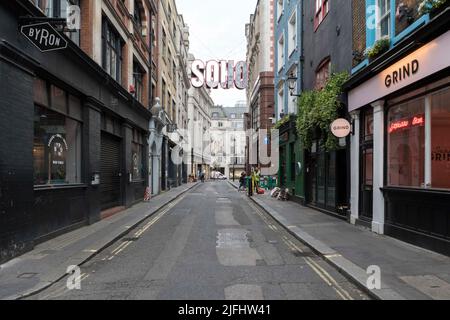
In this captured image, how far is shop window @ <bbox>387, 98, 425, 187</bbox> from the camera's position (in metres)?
9.58

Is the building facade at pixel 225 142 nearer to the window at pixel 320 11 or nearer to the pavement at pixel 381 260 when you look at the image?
the window at pixel 320 11

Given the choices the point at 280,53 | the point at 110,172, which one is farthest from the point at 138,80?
the point at 280,53

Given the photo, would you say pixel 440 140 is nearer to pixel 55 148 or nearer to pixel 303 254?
pixel 303 254

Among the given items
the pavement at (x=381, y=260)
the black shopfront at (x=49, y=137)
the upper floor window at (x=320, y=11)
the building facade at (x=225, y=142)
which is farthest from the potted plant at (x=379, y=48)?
the building facade at (x=225, y=142)

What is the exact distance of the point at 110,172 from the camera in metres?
17.2

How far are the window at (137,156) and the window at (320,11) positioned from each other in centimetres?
947

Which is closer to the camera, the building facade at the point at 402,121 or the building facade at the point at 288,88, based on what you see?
the building facade at the point at 402,121

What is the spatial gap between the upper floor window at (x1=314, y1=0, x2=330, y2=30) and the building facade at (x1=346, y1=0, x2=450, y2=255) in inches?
144

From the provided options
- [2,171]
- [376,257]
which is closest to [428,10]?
[376,257]

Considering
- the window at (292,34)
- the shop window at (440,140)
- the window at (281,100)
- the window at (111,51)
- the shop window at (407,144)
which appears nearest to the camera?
the shop window at (440,140)

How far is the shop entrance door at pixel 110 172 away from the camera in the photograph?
52.8ft

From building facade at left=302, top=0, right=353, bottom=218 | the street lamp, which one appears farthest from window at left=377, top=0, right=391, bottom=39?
the street lamp
